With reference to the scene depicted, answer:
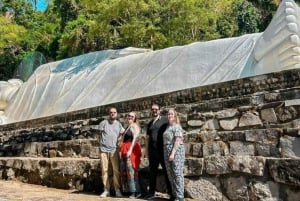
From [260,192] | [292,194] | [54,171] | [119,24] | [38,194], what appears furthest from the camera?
[119,24]

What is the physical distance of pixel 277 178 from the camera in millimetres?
3152

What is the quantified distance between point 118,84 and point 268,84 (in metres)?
3.69

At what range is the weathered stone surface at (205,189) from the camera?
3.50 metres

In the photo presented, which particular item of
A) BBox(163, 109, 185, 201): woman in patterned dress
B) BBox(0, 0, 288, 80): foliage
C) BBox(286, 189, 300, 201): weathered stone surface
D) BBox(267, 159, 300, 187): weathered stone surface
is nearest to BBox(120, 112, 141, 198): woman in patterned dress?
BBox(163, 109, 185, 201): woman in patterned dress

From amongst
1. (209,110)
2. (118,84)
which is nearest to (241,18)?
(118,84)

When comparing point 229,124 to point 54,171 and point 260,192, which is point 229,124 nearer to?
point 260,192

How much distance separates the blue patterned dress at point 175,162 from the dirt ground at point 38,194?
0.23m

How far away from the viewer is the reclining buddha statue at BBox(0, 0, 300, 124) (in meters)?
4.94

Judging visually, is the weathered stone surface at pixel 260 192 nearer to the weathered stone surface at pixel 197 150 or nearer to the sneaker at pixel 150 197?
the weathered stone surface at pixel 197 150

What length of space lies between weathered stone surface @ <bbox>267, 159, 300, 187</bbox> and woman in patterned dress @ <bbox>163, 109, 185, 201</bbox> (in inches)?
26.6

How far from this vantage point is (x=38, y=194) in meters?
4.37

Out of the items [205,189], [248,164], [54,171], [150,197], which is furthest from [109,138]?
[248,164]

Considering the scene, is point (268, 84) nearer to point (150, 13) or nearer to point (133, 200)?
point (133, 200)

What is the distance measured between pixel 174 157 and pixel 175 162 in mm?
42
